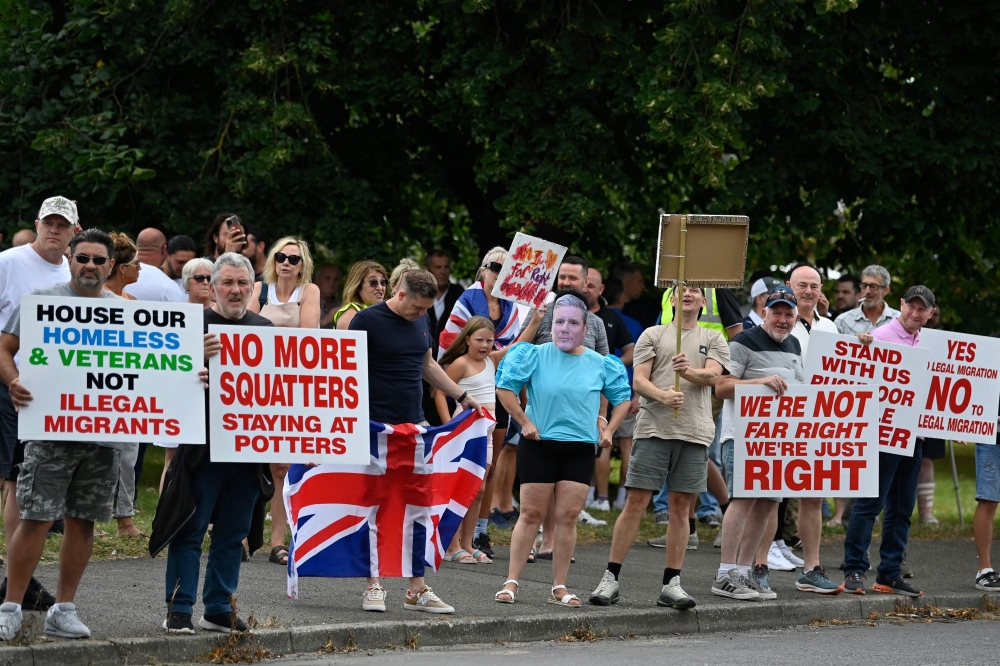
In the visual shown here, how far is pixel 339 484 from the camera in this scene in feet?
28.9

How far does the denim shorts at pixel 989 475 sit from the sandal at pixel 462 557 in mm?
3832

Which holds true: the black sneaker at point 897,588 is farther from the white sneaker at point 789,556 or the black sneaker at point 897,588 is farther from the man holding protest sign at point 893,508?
the white sneaker at point 789,556

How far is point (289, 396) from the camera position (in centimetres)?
809

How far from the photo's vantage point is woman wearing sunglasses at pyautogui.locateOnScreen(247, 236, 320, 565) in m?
10.2

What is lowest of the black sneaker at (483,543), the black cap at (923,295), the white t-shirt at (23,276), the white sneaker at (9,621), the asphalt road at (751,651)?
the asphalt road at (751,651)

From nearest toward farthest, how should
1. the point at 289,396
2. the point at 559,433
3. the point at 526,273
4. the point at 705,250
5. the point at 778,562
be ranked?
the point at 289,396 < the point at 559,433 < the point at 705,250 < the point at 526,273 < the point at 778,562

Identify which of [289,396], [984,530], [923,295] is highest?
[923,295]

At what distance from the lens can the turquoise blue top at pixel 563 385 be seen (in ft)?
30.7

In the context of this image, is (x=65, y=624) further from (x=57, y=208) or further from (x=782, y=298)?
(x=782, y=298)

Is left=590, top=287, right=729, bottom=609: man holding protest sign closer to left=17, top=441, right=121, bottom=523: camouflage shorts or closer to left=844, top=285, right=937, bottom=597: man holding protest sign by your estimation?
left=844, top=285, right=937, bottom=597: man holding protest sign

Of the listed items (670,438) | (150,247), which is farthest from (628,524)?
(150,247)

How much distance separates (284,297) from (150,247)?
5.59 ft

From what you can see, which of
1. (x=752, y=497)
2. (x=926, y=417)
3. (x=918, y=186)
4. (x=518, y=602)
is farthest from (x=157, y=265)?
(x=918, y=186)

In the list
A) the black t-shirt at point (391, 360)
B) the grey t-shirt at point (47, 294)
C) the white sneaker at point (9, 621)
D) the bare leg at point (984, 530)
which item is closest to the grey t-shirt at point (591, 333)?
the black t-shirt at point (391, 360)
